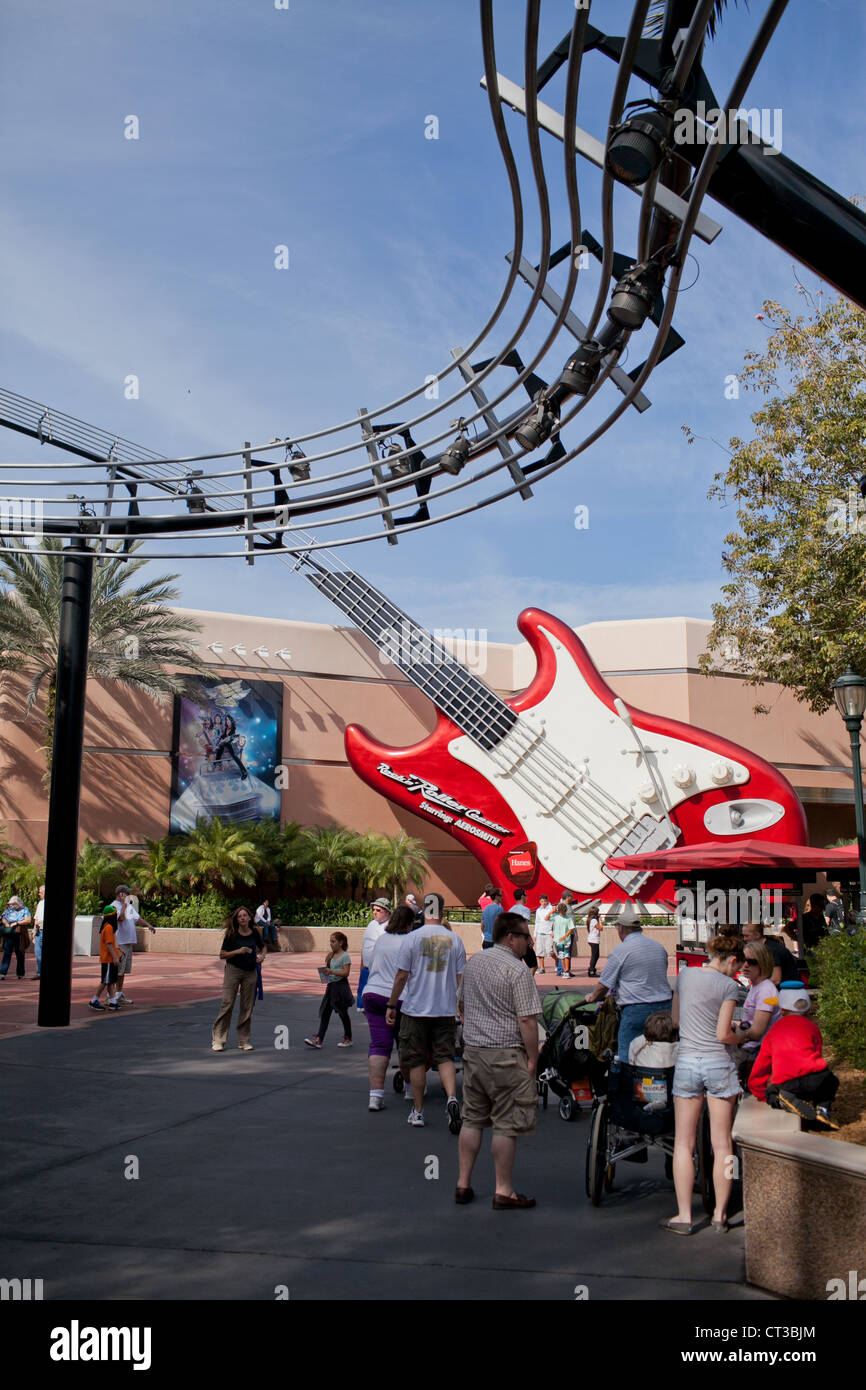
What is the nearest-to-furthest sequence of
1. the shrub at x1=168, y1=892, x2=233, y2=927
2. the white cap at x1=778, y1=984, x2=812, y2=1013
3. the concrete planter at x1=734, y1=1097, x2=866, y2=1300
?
the concrete planter at x1=734, y1=1097, x2=866, y2=1300, the white cap at x1=778, y1=984, x2=812, y2=1013, the shrub at x1=168, y1=892, x2=233, y2=927

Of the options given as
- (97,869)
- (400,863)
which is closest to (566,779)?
(400,863)

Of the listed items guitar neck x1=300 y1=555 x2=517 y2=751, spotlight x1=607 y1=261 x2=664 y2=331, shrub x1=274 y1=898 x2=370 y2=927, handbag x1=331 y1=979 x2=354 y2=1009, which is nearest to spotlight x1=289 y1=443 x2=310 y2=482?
spotlight x1=607 y1=261 x2=664 y2=331

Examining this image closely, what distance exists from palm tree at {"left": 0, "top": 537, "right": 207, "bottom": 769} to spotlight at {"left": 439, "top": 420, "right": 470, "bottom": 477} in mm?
21033

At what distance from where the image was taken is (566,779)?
2573 cm

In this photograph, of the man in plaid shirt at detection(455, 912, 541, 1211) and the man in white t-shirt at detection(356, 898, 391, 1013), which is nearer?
the man in plaid shirt at detection(455, 912, 541, 1211)

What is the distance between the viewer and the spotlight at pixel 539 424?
632 cm

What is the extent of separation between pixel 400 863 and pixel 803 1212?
2374cm

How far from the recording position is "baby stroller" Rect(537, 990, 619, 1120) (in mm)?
7809

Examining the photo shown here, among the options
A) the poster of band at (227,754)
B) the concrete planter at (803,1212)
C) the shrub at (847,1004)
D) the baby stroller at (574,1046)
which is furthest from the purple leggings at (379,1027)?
the poster of band at (227,754)

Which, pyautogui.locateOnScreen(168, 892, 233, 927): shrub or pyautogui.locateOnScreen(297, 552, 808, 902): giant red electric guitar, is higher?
pyautogui.locateOnScreen(297, 552, 808, 902): giant red electric guitar

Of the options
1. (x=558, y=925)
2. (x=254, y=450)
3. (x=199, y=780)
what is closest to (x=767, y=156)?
(x=254, y=450)

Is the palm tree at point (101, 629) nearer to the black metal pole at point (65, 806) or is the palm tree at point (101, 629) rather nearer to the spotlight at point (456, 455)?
the black metal pole at point (65, 806)

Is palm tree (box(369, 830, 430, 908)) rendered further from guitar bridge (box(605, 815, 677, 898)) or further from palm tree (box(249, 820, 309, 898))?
guitar bridge (box(605, 815, 677, 898))

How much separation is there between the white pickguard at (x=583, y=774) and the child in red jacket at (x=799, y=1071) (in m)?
19.2
